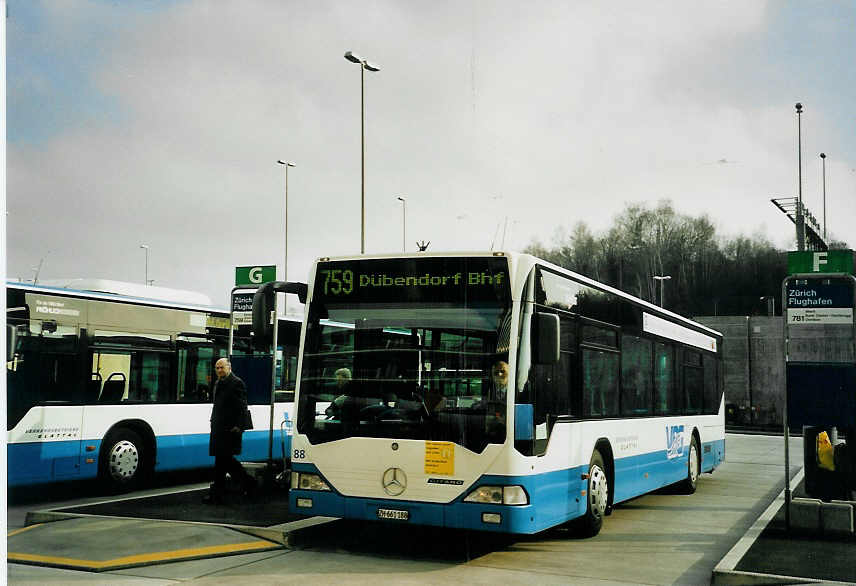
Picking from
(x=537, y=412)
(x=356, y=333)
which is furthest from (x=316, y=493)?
(x=537, y=412)

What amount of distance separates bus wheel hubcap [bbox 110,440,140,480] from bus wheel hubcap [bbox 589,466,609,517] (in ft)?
23.0

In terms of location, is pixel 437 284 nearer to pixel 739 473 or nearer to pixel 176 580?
pixel 176 580

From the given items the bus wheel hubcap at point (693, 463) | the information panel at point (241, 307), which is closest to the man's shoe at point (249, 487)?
the information panel at point (241, 307)

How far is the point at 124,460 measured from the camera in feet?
46.7

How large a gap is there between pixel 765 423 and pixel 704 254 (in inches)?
441

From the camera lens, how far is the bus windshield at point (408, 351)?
8.89m

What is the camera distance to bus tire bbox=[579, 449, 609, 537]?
1061 centimetres

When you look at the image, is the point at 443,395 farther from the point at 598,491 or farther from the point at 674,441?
the point at 674,441

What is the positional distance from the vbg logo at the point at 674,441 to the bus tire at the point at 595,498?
3.36 m

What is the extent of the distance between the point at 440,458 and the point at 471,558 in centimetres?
118

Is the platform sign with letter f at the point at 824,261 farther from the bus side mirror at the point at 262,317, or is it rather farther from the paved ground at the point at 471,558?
the bus side mirror at the point at 262,317

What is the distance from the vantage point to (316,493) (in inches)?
370

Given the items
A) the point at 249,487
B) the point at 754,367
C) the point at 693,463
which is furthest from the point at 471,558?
the point at 754,367

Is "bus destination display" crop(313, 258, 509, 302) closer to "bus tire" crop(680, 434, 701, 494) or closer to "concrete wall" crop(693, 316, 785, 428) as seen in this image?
"bus tire" crop(680, 434, 701, 494)
